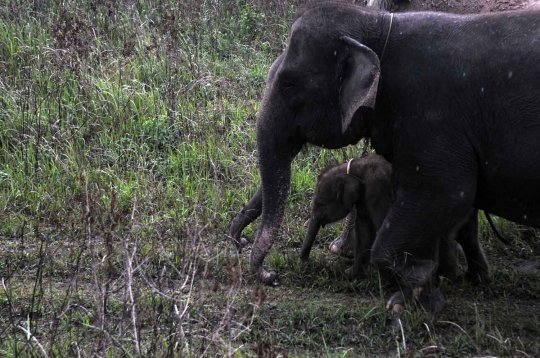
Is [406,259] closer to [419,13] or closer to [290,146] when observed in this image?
[290,146]

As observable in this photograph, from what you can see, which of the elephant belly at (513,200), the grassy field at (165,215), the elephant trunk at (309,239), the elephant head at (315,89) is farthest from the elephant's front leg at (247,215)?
the elephant belly at (513,200)

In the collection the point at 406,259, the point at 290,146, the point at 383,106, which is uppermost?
the point at 383,106

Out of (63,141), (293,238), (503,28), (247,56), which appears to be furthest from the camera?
(247,56)

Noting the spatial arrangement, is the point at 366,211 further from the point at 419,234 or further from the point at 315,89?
the point at 315,89

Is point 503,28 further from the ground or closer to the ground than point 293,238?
further from the ground

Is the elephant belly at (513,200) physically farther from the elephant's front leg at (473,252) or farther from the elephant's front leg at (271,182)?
the elephant's front leg at (271,182)

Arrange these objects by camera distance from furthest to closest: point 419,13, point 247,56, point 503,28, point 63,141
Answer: point 247,56
point 63,141
point 419,13
point 503,28

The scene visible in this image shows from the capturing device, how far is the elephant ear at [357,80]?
5070 millimetres

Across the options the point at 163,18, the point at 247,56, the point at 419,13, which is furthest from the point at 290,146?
the point at 163,18

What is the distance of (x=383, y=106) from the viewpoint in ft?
17.6

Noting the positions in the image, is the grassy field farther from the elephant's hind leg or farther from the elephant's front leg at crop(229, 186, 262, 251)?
the elephant's front leg at crop(229, 186, 262, 251)

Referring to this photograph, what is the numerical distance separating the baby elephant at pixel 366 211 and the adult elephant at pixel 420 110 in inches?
19.3

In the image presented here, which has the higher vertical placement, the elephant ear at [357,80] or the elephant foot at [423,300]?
the elephant ear at [357,80]

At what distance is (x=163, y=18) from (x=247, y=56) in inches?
42.3
